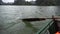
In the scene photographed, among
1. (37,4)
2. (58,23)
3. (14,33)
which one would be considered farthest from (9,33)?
(37,4)

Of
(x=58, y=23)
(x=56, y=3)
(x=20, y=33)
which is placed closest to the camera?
(x=20, y=33)

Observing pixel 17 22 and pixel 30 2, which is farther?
pixel 30 2

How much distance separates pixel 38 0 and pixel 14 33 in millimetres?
8865

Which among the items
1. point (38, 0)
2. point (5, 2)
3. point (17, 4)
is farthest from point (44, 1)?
point (5, 2)

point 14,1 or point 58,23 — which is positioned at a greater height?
point 58,23

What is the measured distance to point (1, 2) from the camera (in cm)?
1324

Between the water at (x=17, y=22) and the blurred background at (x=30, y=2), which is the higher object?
the water at (x=17, y=22)

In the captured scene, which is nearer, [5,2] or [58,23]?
[58,23]

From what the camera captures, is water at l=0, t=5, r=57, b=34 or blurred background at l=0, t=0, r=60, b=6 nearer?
water at l=0, t=5, r=57, b=34

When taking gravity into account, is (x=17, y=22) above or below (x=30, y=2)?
above

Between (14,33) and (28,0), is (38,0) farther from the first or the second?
(14,33)

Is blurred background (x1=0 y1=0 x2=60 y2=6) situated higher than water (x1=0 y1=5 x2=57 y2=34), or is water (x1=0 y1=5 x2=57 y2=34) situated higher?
water (x1=0 y1=5 x2=57 y2=34)

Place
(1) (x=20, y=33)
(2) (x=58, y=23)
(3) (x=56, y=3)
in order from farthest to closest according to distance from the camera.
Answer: (3) (x=56, y=3) → (2) (x=58, y=23) → (1) (x=20, y=33)

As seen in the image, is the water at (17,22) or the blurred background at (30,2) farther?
the blurred background at (30,2)
